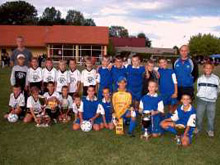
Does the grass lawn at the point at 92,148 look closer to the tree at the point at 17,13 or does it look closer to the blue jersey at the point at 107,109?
the blue jersey at the point at 107,109

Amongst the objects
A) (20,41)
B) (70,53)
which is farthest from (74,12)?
(20,41)

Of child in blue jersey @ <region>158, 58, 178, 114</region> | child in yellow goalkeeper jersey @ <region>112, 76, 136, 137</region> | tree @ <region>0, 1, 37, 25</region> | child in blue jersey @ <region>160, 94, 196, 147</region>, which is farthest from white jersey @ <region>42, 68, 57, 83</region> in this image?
tree @ <region>0, 1, 37, 25</region>

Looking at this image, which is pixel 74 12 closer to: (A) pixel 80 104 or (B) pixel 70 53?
(B) pixel 70 53

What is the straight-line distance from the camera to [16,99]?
27.7 feet

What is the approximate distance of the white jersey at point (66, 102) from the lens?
340 inches

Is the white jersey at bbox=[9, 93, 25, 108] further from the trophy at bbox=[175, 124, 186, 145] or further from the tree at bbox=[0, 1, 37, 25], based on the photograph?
the tree at bbox=[0, 1, 37, 25]

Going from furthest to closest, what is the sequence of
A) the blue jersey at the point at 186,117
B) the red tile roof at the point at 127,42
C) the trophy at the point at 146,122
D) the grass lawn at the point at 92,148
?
the red tile roof at the point at 127,42 < the trophy at the point at 146,122 < the blue jersey at the point at 186,117 < the grass lawn at the point at 92,148

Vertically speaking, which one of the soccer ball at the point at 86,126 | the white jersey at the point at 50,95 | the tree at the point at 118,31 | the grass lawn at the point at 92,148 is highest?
the tree at the point at 118,31

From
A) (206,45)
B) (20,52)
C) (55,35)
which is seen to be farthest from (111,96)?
Result: (206,45)

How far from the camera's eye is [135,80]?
8.41m

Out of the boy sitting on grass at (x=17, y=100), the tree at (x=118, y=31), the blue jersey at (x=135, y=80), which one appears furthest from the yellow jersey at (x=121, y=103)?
the tree at (x=118, y=31)

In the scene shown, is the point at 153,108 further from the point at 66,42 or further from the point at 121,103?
the point at 66,42

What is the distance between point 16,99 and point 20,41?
1.61m

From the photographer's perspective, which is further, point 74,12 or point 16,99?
point 74,12
